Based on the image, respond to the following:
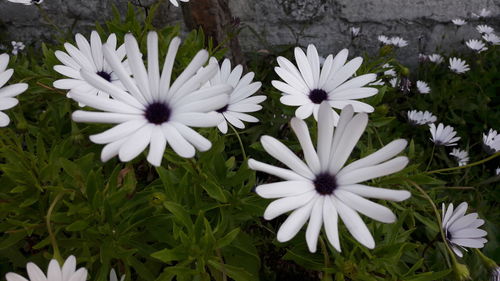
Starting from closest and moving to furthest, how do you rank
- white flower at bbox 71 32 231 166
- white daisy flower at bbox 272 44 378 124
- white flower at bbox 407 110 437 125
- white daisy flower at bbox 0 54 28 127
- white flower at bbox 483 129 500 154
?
white flower at bbox 71 32 231 166
white daisy flower at bbox 0 54 28 127
white daisy flower at bbox 272 44 378 124
white flower at bbox 483 129 500 154
white flower at bbox 407 110 437 125

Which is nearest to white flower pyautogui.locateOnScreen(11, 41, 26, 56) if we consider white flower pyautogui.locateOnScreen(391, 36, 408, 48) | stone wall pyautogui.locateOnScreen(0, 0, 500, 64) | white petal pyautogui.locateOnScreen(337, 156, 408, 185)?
stone wall pyautogui.locateOnScreen(0, 0, 500, 64)

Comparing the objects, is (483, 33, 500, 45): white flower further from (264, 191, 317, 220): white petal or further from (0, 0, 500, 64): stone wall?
(264, 191, 317, 220): white petal

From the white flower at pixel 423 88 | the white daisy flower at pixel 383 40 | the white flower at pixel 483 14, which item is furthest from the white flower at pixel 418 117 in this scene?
the white flower at pixel 483 14

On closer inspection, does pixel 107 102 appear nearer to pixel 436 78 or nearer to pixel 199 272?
pixel 199 272

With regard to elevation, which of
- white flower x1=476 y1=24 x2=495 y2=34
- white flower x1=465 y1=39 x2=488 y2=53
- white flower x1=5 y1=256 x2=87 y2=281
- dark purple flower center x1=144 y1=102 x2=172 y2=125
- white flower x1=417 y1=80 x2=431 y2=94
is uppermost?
white flower x1=476 y1=24 x2=495 y2=34

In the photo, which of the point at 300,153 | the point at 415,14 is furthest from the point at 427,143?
the point at 300,153

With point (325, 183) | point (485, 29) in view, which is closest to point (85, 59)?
point (325, 183)

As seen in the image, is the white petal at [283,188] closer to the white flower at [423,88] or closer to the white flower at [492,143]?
A: the white flower at [492,143]

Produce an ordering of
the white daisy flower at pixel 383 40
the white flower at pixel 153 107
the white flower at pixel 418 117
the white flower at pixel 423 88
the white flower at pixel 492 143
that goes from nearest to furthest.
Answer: the white flower at pixel 153 107
the white flower at pixel 492 143
the white flower at pixel 418 117
the white flower at pixel 423 88
the white daisy flower at pixel 383 40
